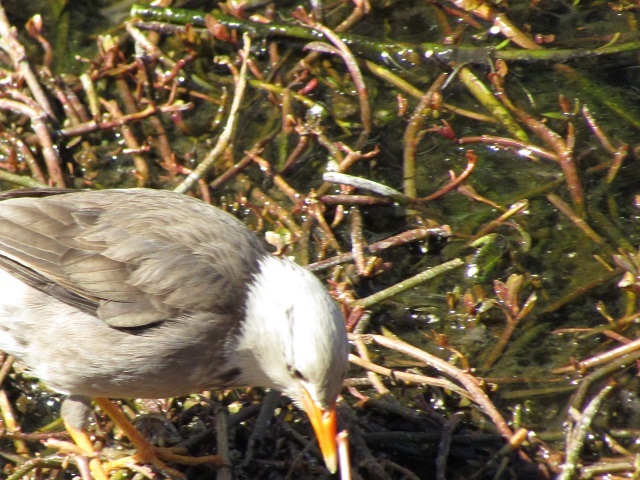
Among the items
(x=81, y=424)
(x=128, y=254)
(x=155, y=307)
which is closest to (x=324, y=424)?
(x=155, y=307)

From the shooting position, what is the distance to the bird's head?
4008 mm

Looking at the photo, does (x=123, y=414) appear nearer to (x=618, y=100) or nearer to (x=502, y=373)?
(x=502, y=373)

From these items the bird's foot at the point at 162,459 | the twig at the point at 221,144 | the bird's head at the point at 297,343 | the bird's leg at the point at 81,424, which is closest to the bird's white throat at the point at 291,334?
the bird's head at the point at 297,343

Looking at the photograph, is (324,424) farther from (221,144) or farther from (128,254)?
(221,144)

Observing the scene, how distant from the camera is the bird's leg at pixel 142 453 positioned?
4566mm

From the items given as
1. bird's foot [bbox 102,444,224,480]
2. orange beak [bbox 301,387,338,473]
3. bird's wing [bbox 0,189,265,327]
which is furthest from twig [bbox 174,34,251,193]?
orange beak [bbox 301,387,338,473]

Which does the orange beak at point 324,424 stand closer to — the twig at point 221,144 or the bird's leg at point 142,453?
the bird's leg at point 142,453

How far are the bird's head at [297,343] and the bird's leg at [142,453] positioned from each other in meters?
0.50

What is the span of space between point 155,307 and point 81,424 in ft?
2.80

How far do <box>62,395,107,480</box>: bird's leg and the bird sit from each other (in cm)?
6

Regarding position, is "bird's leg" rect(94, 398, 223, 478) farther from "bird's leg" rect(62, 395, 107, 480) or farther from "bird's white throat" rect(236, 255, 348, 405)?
"bird's white throat" rect(236, 255, 348, 405)

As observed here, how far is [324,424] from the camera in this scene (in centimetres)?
418

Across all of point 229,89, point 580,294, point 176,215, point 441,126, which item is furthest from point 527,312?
point 229,89

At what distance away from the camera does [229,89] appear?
6539 mm
